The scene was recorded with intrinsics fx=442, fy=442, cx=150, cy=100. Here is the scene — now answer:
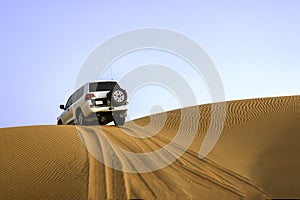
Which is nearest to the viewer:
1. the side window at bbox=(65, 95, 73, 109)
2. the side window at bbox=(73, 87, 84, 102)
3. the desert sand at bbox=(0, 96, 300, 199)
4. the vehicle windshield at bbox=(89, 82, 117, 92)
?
the desert sand at bbox=(0, 96, 300, 199)

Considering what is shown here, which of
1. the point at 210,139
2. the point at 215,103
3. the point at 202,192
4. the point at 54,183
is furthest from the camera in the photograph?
the point at 215,103

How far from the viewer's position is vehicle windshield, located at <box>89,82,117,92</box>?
1870 cm

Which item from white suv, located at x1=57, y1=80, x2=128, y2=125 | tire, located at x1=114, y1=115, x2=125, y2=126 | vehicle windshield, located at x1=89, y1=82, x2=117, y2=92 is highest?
Answer: vehicle windshield, located at x1=89, y1=82, x2=117, y2=92

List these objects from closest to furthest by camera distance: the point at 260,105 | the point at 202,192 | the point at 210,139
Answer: the point at 202,192 → the point at 210,139 → the point at 260,105

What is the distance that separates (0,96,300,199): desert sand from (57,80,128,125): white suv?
1.44 meters

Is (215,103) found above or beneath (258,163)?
above

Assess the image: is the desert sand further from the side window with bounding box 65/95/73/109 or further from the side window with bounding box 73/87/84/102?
the side window with bounding box 65/95/73/109

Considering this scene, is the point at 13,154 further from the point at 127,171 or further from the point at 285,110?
the point at 285,110

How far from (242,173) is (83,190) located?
3.80m

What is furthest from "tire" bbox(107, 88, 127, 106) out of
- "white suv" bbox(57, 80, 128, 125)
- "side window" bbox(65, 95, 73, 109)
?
"side window" bbox(65, 95, 73, 109)

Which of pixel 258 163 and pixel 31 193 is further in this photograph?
pixel 258 163

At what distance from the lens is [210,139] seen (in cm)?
1442

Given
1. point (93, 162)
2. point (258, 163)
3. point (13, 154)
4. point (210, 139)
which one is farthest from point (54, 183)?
point (210, 139)

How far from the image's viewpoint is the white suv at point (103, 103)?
18.1 metres
